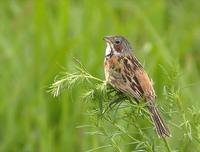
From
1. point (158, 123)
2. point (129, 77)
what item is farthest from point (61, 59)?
point (158, 123)

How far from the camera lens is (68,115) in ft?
20.9

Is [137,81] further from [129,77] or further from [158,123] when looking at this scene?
[158,123]

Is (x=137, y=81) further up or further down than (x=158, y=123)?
further up

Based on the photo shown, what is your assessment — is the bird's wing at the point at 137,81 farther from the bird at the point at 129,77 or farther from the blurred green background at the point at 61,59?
the blurred green background at the point at 61,59

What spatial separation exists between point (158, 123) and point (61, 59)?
9.85ft

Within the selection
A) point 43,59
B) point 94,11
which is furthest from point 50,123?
point 94,11

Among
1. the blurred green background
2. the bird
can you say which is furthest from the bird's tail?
the blurred green background

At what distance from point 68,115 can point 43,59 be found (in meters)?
1.09

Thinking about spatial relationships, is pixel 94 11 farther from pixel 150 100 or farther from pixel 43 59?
pixel 150 100

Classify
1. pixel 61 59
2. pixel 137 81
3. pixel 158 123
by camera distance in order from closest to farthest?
1. pixel 158 123
2. pixel 137 81
3. pixel 61 59

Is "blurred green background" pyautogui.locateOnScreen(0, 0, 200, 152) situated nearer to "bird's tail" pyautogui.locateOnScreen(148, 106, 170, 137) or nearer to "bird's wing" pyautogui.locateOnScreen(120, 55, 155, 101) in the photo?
"bird's wing" pyautogui.locateOnScreen(120, 55, 155, 101)

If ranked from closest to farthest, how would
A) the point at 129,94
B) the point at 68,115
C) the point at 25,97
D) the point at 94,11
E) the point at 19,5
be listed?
1. the point at 129,94
2. the point at 68,115
3. the point at 25,97
4. the point at 94,11
5. the point at 19,5

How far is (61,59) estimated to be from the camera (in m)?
6.66

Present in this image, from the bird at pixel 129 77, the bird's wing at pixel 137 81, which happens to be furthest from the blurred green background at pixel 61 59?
the bird's wing at pixel 137 81
